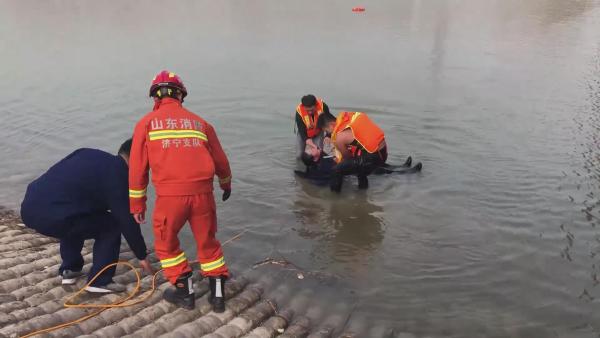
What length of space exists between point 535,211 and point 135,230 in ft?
17.3

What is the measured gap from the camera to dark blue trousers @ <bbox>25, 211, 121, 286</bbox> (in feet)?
12.8

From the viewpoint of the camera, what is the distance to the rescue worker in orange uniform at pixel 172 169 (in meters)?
3.69

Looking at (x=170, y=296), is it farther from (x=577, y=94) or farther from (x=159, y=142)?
(x=577, y=94)

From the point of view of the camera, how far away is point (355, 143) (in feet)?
22.3

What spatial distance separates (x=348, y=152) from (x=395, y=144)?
2.66 m

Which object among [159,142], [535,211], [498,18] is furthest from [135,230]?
[498,18]

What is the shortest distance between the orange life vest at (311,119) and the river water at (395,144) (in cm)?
83

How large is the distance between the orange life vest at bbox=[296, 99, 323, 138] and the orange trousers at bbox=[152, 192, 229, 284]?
3.75 metres

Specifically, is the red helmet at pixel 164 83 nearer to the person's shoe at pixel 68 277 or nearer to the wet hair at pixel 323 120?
the person's shoe at pixel 68 277

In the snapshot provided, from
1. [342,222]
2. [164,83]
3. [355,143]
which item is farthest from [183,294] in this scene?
[355,143]

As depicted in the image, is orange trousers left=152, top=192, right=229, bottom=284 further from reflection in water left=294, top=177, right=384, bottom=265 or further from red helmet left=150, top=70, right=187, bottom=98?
reflection in water left=294, top=177, right=384, bottom=265

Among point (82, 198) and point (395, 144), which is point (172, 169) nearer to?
point (82, 198)

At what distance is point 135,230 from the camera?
13.2 feet

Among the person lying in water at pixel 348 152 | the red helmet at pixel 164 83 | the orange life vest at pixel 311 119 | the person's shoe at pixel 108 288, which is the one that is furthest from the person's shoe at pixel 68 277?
the orange life vest at pixel 311 119
